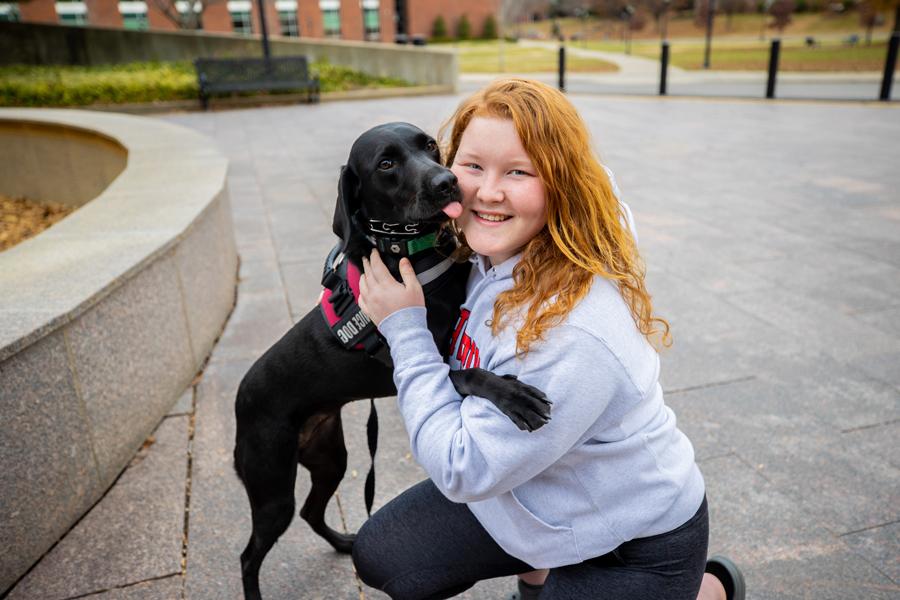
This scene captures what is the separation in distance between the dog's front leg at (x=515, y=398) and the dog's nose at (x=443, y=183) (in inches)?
18.2

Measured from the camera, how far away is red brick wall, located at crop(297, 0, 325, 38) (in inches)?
2126

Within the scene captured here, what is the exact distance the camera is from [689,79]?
22.5m

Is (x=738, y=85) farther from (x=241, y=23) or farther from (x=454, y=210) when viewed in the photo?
(x=241, y=23)

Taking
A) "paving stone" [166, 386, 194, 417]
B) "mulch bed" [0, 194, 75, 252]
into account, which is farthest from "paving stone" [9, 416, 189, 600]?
"mulch bed" [0, 194, 75, 252]

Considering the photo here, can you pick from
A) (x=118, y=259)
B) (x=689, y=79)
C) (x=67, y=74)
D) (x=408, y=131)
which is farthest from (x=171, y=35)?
(x=408, y=131)

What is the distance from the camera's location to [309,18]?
54562 millimetres

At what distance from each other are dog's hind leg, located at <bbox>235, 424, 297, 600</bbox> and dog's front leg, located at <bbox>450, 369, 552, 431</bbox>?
2.46 feet

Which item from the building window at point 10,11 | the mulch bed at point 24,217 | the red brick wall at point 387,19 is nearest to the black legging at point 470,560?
the mulch bed at point 24,217

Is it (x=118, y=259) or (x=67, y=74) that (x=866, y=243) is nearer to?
(x=118, y=259)

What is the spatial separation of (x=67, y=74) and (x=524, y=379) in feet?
67.2

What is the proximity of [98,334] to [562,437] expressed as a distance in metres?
2.15

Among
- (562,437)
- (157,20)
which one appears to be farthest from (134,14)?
(562,437)

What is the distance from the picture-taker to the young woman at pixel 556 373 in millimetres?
1476

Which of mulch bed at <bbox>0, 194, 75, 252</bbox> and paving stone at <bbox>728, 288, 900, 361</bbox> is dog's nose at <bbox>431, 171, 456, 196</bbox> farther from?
mulch bed at <bbox>0, 194, 75, 252</bbox>
